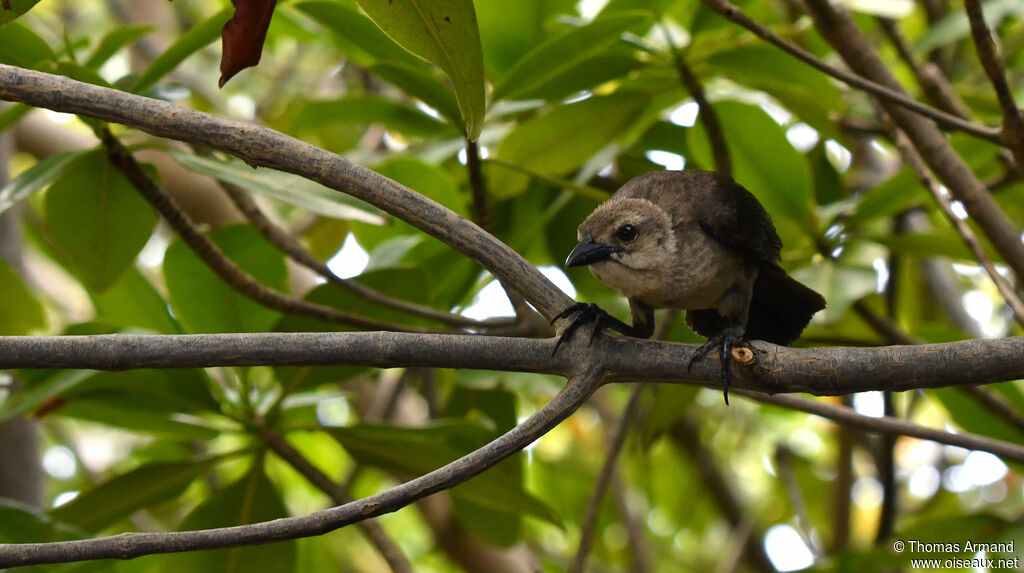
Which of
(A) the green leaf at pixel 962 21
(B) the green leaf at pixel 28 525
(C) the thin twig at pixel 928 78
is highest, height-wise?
(A) the green leaf at pixel 962 21

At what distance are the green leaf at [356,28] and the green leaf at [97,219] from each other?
1.74ft

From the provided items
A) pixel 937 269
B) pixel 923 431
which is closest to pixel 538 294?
pixel 923 431

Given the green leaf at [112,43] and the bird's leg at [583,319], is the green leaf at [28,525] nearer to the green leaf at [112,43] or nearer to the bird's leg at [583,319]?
the green leaf at [112,43]

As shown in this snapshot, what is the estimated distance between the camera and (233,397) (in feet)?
7.68

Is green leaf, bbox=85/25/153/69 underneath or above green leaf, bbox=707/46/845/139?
underneath

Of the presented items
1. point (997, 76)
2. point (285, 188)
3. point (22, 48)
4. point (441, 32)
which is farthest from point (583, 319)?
point (22, 48)

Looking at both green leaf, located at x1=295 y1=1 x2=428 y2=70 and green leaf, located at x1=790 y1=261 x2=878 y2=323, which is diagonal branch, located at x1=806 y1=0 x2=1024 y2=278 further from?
green leaf, located at x1=295 y1=1 x2=428 y2=70

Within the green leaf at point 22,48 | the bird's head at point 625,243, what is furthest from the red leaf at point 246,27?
the bird's head at point 625,243

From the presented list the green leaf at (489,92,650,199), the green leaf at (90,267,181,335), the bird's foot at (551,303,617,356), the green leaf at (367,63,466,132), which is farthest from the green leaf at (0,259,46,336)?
the bird's foot at (551,303,617,356)

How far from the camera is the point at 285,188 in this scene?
186 centimetres

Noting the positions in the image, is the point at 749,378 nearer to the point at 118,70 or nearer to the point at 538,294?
the point at 538,294

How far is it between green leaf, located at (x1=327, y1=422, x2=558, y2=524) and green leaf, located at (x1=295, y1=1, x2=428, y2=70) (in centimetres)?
79

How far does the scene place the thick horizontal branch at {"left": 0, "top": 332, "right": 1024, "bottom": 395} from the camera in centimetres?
113

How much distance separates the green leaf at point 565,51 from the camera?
6.23 feet
